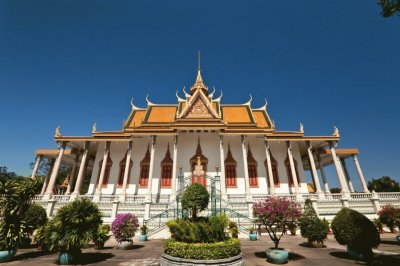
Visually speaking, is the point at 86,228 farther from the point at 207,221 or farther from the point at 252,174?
the point at 252,174

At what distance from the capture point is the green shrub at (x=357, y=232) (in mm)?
7500

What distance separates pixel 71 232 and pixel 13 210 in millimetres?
3274

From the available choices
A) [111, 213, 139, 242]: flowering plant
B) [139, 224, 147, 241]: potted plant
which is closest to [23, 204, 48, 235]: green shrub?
[111, 213, 139, 242]: flowering plant

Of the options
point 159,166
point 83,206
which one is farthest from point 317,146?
point 83,206

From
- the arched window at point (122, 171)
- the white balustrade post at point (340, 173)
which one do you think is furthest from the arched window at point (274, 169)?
the arched window at point (122, 171)

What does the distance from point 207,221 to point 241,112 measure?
1764cm

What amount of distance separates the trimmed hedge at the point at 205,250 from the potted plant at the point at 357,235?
4.30 meters

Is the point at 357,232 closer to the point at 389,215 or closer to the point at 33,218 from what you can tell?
the point at 389,215

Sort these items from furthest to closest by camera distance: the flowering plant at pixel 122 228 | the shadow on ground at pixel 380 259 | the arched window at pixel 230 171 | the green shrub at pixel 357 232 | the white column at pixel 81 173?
the arched window at pixel 230 171 → the white column at pixel 81 173 → the flowering plant at pixel 122 228 → the green shrub at pixel 357 232 → the shadow on ground at pixel 380 259

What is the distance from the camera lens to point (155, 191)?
65.5ft

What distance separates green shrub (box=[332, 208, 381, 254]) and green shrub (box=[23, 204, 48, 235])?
512 inches

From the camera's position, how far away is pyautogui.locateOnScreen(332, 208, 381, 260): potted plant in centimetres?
750

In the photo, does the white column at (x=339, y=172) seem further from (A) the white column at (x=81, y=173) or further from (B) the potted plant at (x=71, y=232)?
(A) the white column at (x=81, y=173)

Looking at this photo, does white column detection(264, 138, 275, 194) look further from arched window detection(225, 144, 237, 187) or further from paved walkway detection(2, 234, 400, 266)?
paved walkway detection(2, 234, 400, 266)
